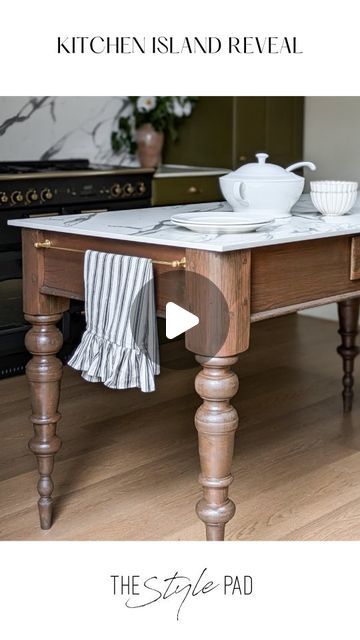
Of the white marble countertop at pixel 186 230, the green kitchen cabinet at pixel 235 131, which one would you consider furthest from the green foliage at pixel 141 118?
the white marble countertop at pixel 186 230

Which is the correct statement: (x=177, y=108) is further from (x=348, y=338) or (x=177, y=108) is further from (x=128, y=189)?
(x=348, y=338)

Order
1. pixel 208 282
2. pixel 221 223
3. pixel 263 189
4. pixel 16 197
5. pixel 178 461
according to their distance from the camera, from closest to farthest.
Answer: pixel 208 282 → pixel 221 223 → pixel 263 189 → pixel 178 461 → pixel 16 197

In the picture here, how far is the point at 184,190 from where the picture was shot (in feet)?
15.1

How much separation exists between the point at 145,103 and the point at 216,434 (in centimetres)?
315

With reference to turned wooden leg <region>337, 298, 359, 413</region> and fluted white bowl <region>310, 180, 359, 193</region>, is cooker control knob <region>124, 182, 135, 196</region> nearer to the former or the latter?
turned wooden leg <region>337, 298, 359, 413</region>

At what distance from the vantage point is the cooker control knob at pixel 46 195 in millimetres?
3945

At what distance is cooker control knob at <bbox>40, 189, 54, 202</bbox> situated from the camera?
395 cm

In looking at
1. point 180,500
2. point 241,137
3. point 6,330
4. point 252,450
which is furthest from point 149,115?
point 180,500

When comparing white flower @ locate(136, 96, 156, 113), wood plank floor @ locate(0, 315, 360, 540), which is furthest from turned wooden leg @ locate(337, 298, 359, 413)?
white flower @ locate(136, 96, 156, 113)

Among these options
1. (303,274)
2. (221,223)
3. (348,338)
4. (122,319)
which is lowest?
(348,338)

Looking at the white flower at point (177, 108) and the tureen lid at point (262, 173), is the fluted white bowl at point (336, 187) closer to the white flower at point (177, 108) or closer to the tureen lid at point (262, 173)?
the tureen lid at point (262, 173)

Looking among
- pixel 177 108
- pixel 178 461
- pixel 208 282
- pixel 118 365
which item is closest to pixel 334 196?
pixel 208 282

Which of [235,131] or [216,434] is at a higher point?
[235,131]
